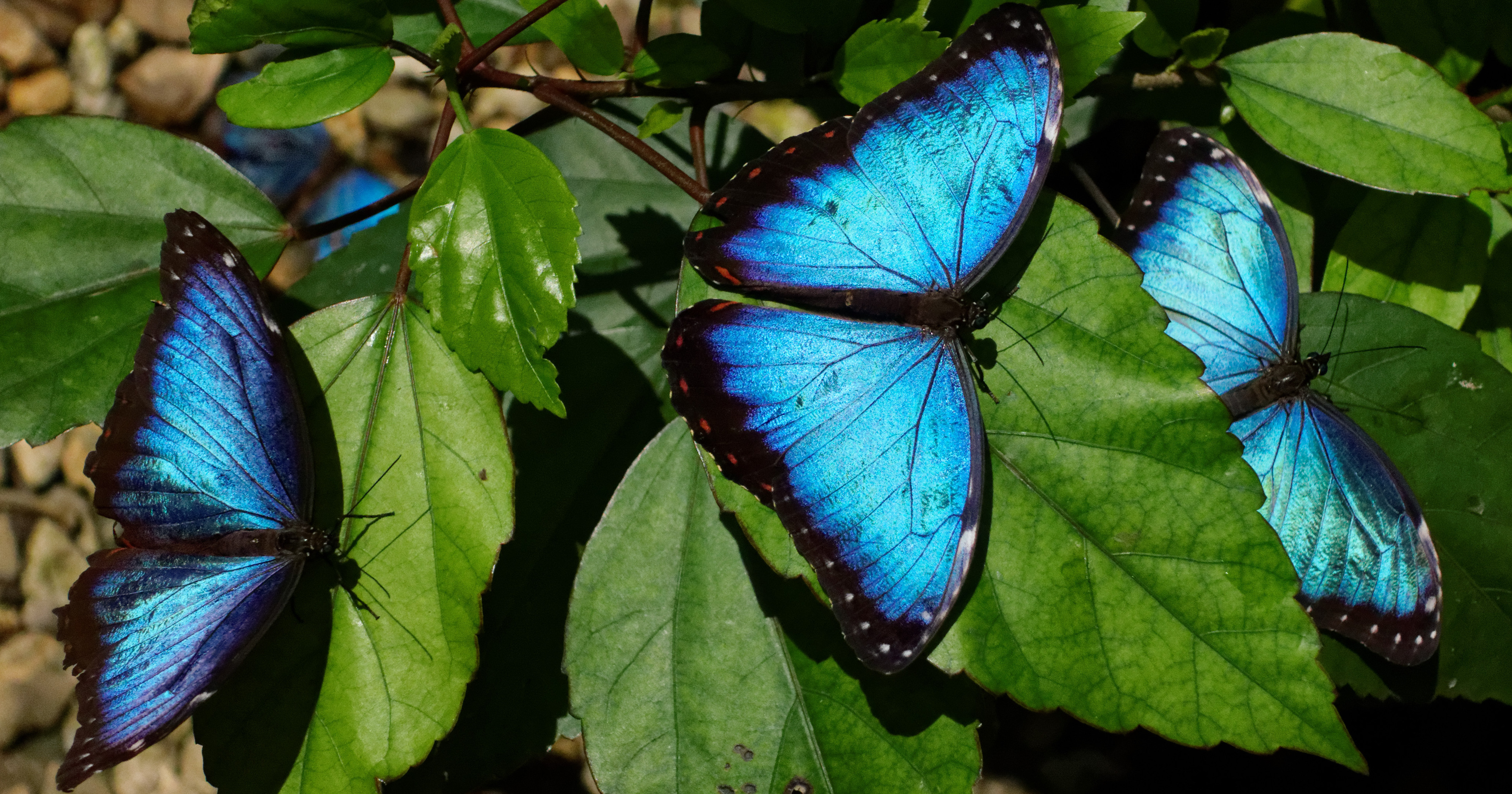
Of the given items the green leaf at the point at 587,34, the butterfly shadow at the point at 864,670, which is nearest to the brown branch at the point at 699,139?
the green leaf at the point at 587,34

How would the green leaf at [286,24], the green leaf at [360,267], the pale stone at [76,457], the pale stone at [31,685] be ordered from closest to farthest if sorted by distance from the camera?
the green leaf at [286,24] < the green leaf at [360,267] < the pale stone at [31,685] < the pale stone at [76,457]

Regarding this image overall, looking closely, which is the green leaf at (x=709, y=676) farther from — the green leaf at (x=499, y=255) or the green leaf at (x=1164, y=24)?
the green leaf at (x=1164, y=24)

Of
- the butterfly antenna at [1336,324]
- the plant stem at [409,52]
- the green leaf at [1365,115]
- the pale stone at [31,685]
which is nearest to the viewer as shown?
the plant stem at [409,52]

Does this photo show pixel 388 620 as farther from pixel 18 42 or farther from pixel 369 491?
pixel 18 42

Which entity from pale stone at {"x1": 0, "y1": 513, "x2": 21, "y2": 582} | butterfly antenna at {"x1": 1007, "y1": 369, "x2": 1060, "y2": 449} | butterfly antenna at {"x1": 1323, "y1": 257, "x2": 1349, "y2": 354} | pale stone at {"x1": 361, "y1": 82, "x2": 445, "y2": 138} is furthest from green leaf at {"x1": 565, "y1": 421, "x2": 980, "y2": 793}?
pale stone at {"x1": 0, "y1": 513, "x2": 21, "y2": 582}

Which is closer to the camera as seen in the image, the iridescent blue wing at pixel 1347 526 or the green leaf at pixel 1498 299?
the iridescent blue wing at pixel 1347 526

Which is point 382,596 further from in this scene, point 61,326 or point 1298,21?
point 1298,21
